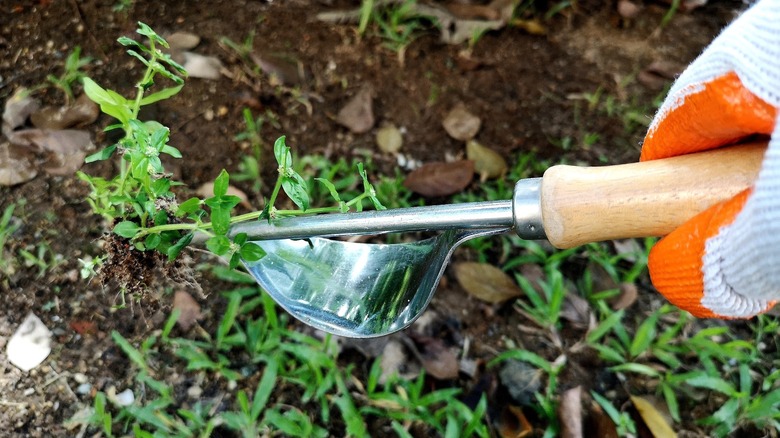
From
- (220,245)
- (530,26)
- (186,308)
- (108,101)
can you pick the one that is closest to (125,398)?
(186,308)

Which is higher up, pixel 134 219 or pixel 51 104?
pixel 134 219

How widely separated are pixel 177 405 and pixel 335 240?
1.60 ft

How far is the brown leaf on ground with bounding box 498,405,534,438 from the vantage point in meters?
1.43

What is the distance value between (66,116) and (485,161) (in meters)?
1.10

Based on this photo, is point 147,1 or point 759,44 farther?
point 147,1

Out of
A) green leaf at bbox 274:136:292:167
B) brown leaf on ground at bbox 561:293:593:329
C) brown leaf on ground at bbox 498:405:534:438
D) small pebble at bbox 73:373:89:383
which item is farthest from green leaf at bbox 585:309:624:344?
small pebble at bbox 73:373:89:383

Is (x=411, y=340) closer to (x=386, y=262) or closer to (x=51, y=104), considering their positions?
(x=386, y=262)

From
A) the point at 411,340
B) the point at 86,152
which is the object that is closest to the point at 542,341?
the point at 411,340

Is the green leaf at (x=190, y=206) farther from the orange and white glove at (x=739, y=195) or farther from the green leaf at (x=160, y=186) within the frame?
the orange and white glove at (x=739, y=195)

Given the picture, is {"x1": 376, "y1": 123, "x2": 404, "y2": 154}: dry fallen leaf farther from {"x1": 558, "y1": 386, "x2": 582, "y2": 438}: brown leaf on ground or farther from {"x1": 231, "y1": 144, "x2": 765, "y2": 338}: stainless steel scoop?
{"x1": 558, "y1": 386, "x2": 582, "y2": 438}: brown leaf on ground

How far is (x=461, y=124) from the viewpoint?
1.92 metres

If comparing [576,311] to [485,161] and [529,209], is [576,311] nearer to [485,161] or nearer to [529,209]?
[485,161]

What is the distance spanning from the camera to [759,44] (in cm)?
78

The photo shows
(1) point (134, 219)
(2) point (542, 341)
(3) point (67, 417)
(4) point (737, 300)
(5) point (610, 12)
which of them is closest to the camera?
(4) point (737, 300)
